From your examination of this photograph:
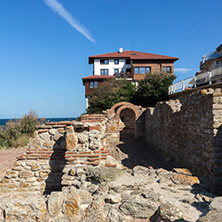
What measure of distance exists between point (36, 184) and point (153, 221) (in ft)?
13.3

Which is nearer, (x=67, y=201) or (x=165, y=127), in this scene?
(x=67, y=201)

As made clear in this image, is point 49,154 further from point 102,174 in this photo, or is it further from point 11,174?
point 102,174


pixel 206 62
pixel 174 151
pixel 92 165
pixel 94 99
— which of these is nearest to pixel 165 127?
pixel 174 151

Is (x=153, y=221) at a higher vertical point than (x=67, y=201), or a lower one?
lower

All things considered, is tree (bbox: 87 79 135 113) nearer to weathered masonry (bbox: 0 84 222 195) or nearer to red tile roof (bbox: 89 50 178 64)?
red tile roof (bbox: 89 50 178 64)

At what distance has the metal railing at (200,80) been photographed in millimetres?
13797

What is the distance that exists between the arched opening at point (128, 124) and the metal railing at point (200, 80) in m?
4.30

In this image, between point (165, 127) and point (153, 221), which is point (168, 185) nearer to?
point (153, 221)

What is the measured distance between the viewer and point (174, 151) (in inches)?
334

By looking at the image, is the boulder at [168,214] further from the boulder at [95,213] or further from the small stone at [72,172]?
the small stone at [72,172]

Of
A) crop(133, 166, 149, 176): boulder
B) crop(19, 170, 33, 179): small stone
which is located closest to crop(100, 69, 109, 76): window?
crop(19, 170, 33, 179): small stone

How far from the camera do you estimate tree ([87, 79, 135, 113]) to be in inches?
851

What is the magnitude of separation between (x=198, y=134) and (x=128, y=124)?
13084 millimetres

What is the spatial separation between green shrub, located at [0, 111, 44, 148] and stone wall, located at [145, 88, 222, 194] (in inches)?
364
